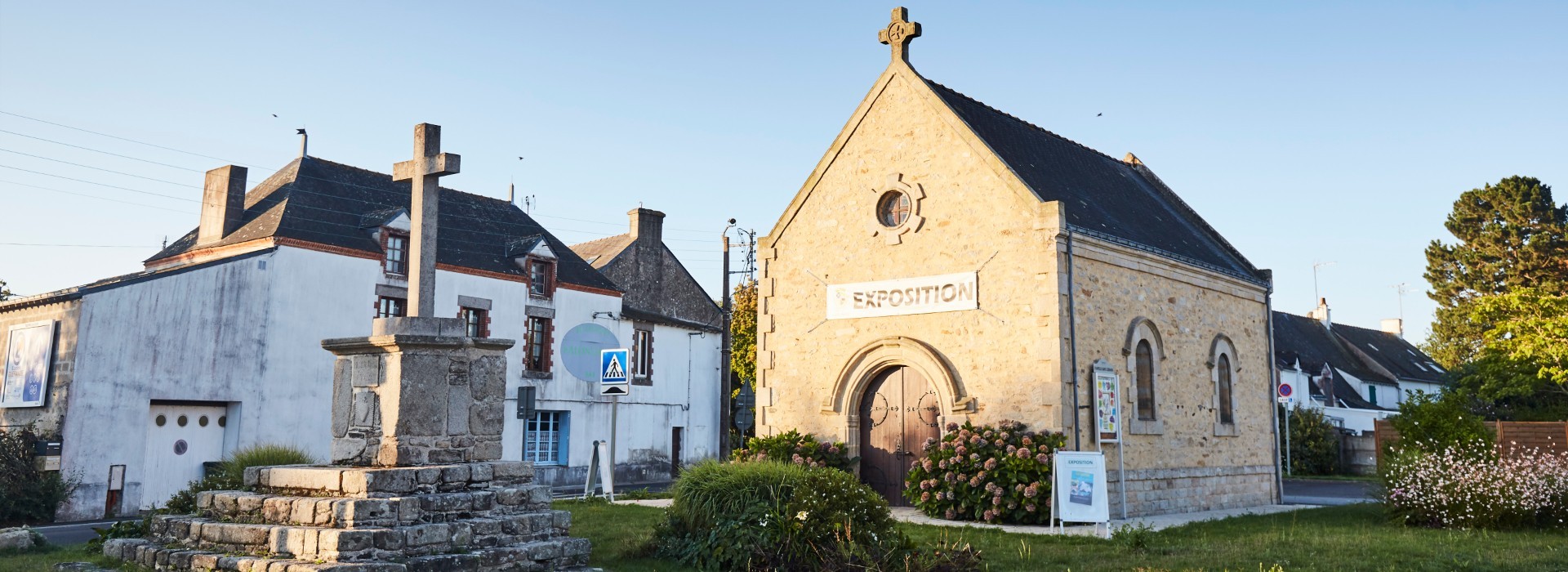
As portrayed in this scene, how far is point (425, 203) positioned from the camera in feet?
27.7

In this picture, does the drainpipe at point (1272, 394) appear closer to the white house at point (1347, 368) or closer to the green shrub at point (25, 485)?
the white house at point (1347, 368)

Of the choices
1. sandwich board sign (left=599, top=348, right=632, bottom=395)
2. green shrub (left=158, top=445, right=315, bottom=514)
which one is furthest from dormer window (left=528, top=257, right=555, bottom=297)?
green shrub (left=158, top=445, right=315, bottom=514)

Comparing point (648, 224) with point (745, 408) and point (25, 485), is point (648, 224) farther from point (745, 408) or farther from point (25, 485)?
point (25, 485)

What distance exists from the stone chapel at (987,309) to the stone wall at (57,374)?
10.4 m

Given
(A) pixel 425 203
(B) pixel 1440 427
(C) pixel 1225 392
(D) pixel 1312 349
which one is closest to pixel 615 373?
(A) pixel 425 203

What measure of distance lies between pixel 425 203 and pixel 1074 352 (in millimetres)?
8376

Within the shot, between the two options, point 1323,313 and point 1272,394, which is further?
point 1323,313

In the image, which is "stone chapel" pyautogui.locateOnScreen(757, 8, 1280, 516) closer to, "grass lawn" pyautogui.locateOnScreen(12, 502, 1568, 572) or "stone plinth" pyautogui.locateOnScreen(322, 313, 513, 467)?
"grass lawn" pyautogui.locateOnScreen(12, 502, 1568, 572)

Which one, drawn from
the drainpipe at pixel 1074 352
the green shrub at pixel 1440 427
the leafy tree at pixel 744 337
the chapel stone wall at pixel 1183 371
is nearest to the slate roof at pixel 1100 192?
the chapel stone wall at pixel 1183 371

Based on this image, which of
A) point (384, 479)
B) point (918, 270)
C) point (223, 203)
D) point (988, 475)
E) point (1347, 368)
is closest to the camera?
point (384, 479)

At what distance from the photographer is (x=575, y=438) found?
25281 millimetres

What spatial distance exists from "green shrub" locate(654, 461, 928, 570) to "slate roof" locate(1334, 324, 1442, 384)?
4111cm

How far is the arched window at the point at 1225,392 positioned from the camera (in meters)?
17.0

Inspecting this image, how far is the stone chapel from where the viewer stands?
1376 cm
